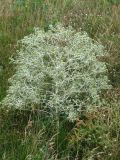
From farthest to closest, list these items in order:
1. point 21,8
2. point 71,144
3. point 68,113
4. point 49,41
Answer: point 21,8
point 49,41
point 68,113
point 71,144

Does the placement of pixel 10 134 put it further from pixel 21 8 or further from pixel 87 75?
pixel 21 8

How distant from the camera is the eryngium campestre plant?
4.42 metres

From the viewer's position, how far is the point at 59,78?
14.8ft

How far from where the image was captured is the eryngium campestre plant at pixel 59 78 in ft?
14.5

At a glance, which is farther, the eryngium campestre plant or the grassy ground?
the eryngium campestre plant

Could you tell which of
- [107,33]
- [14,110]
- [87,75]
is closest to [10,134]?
[14,110]

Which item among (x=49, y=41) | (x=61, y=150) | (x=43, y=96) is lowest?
(x=61, y=150)

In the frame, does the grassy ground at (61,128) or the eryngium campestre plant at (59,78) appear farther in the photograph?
the eryngium campestre plant at (59,78)

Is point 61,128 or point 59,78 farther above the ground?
point 59,78

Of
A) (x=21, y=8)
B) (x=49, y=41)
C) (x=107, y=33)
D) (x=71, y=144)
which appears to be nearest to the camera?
(x=71, y=144)

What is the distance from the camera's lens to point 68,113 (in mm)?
4324

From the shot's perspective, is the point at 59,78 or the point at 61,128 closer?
the point at 61,128

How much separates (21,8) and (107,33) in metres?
1.43

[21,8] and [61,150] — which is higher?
[21,8]
